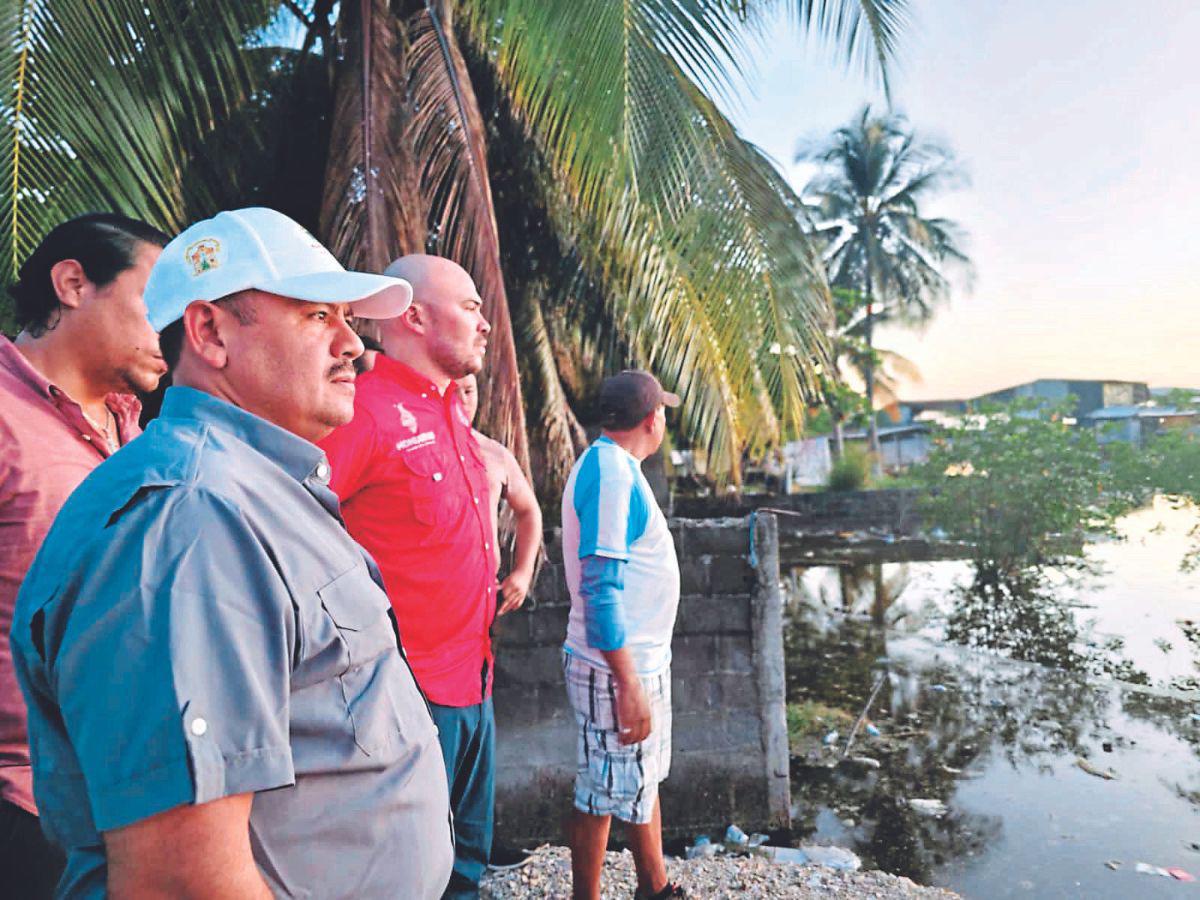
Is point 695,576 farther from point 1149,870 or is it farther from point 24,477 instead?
point 24,477

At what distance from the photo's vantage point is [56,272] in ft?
5.99

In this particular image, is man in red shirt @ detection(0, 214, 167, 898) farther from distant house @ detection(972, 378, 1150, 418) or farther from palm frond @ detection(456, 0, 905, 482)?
distant house @ detection(972, 378, 1150, 418)

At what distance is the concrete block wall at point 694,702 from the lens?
4.48 m

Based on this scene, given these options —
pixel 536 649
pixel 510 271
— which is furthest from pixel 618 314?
pixel 536 649

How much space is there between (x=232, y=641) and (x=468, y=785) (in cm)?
166

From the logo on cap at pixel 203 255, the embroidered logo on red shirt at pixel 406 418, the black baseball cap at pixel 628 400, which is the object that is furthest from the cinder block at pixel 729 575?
the logo on cap at pixel 203 255

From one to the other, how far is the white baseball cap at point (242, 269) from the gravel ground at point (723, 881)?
3.04m

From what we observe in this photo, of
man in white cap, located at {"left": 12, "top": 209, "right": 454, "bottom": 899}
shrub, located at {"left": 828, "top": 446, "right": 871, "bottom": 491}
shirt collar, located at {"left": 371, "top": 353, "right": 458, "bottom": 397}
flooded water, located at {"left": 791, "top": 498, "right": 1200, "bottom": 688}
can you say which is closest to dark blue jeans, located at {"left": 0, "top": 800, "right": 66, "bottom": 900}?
man in white cap, located at {"left": 12, "top": 209, "right": 454, "bottom": 899}

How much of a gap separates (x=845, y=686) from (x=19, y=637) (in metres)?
7.33

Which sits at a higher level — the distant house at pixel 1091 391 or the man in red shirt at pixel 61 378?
the distant house at pixel 1091 391

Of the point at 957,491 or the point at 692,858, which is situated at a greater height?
the point at 957,491

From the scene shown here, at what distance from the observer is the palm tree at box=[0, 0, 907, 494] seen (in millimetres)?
3596

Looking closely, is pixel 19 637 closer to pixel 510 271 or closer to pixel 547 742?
pixel 547 742

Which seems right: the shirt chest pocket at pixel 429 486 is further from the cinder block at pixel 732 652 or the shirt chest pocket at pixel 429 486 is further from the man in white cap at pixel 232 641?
the cinder block at pixel 732 652
